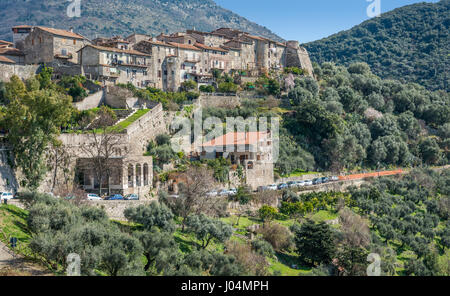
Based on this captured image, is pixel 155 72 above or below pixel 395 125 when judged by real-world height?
above

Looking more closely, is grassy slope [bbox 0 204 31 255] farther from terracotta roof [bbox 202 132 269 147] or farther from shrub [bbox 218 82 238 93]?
shrub [bbox 218 82 238 93]

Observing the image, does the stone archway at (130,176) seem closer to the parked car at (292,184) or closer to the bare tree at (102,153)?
the bare tree at (102,153)

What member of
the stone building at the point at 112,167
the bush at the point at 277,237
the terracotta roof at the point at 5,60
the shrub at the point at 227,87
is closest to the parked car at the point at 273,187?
the bush at the point at 277,237

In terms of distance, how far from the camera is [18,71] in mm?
50094

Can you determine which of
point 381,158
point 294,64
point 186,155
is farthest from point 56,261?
point 294,64

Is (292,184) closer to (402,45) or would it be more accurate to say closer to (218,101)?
(218,101)

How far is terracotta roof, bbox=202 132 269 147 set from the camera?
48550 mm

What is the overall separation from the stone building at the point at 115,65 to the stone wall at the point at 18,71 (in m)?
5.48

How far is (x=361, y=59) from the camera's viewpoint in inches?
5659

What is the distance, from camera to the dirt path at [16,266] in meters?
20.7

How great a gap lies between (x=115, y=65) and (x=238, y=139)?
18416 mm

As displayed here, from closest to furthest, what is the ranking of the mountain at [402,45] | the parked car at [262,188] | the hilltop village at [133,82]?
the hilltop village at [133,82]
the parked car at [262,188]
the mountain at [402,45]

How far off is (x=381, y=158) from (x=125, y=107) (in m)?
38.1
